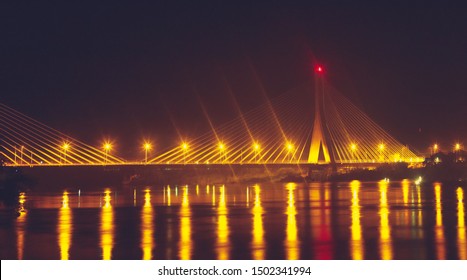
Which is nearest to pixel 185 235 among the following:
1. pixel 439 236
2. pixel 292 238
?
pixel 292 238

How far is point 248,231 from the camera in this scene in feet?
85.7

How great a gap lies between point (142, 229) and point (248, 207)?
455 inches

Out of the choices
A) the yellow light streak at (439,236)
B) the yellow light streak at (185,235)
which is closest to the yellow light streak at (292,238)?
the yellow light streak at (185,235)

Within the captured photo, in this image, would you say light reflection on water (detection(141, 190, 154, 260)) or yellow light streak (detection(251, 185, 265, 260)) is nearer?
yellow light streak (detection(251, 185, 265, 260))

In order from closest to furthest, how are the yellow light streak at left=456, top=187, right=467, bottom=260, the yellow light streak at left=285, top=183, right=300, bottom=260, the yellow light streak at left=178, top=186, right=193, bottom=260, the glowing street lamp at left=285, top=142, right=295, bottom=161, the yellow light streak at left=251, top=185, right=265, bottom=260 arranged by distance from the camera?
1. the yellow light streak at left=456, top=187, right=467, bottom=260
2. the yellow light streak at left=285, top=183, right=300, bottom=260
3. the yellow light streak at left=251, top=185, right=265, bottom=260
4. the yellow light streak at left=178, top=186, right=193, bottom=260
5. the glowing street lamp at left=285, top=142, right=295, bottom=161

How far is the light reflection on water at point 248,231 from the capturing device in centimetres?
2081

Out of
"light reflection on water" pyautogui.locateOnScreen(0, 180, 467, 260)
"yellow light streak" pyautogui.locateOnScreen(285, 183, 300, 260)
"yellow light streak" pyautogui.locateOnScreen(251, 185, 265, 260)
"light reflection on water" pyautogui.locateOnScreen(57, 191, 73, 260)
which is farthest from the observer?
"light reflection on water" pyautogui.locateOnScreen(57, 191, 73, 260)

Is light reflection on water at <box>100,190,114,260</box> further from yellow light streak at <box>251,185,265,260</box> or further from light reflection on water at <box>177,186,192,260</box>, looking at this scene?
yellow light streak at <box>251,185,265,260</box>

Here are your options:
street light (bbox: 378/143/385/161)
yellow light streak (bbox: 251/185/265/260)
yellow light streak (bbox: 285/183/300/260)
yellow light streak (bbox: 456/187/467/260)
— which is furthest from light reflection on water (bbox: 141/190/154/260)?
street light (bbox: 378/143/385/161)

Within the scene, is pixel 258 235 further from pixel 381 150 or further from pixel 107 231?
pixel 381 150

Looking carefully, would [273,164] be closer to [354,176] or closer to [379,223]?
[354,176]

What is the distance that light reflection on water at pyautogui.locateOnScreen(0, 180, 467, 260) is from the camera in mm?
20812

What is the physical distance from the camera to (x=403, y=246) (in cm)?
2172
